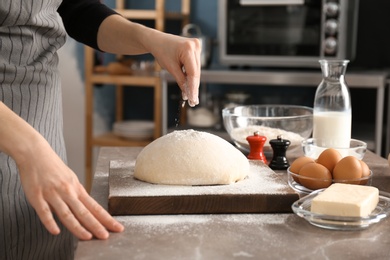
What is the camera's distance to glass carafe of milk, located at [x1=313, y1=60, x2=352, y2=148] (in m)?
1.67

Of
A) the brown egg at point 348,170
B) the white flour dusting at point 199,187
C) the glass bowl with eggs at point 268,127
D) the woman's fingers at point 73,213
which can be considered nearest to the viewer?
the woman's fingers at point 73,213

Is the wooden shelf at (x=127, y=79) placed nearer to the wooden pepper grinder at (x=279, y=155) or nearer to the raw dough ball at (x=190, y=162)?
the wooden pepper grinder at (x=279, y=155)

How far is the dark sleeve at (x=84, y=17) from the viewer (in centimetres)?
177

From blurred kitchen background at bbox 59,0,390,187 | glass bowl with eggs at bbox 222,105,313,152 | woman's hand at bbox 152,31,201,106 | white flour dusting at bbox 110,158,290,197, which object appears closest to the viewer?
white flour dusting at bbox 110,158,290,197

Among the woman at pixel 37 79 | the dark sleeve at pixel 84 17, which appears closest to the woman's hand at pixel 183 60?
the woman at pixel 37 79

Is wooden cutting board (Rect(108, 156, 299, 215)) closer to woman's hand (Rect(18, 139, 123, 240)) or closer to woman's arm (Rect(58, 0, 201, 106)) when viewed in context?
woman's hand (Rect(18, 139, 123, 240))

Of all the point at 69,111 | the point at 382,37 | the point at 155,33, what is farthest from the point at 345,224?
the point at 69,111

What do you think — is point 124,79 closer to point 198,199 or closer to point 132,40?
point 132,40

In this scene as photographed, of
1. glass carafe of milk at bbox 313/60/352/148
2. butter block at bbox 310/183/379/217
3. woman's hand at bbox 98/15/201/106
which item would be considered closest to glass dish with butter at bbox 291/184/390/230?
butter block at bbox 310/183/379/217

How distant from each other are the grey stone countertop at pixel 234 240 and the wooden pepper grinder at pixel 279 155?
38cm

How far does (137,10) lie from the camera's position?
3.50 m

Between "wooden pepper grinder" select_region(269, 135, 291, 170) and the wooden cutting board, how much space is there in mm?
323

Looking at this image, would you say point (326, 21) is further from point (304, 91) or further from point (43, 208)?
point (43, 208)

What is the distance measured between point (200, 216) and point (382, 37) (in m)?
2.41
